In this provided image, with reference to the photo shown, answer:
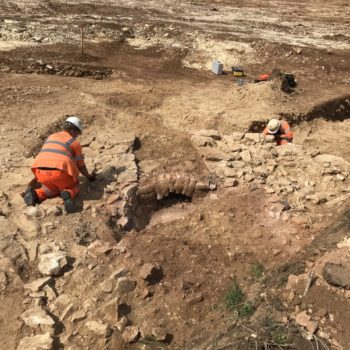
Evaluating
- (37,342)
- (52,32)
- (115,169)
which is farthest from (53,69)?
(37,342)

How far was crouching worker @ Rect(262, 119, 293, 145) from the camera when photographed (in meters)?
8.36

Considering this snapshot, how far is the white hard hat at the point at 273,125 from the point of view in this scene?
27.3 feet

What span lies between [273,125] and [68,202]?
4.65 m

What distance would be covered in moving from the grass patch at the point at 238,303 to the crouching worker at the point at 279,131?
14.5 ft

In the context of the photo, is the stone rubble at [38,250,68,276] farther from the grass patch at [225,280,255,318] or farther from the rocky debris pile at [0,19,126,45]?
the rocky debris pile at [0,19,126,45]

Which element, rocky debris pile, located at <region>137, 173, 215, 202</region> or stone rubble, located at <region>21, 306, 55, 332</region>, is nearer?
stone rubble, located at <region>21, 306, 55, 332</region>

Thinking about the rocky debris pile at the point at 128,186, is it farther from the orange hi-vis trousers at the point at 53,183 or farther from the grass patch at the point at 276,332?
the grass patch at the point at 276,332

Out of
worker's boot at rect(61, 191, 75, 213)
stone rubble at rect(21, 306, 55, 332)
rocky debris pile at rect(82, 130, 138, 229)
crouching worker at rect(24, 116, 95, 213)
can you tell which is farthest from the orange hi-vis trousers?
stone rubble at rect(21, 306, 55, 332)

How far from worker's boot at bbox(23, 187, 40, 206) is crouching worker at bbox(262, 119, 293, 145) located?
4.71 m

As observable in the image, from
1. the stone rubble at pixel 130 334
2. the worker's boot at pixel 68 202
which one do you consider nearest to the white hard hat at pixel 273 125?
the worker's boot at pixel 68 202

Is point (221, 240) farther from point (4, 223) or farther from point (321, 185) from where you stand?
point (4, 223)

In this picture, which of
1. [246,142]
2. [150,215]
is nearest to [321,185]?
[246,142]

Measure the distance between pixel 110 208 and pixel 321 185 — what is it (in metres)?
3.74

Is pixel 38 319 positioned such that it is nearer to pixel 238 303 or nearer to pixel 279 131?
pixel 238 303
